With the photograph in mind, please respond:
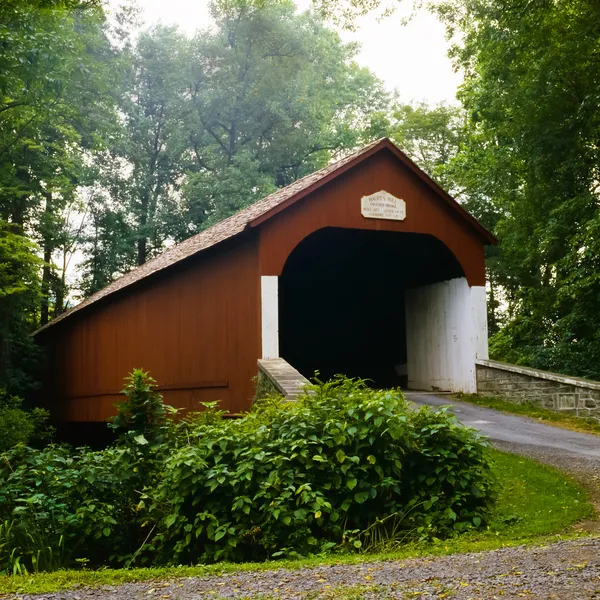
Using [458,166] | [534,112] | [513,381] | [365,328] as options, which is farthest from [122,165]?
[513,381]

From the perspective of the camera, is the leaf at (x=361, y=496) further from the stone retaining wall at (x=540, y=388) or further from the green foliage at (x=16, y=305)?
the green foliage at (x=16, y=305)

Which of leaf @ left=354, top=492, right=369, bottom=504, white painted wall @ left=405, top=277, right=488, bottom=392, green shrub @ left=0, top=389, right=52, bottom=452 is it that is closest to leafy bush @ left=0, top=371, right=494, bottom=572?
leaf @ left=354, top=492, right=369, bottom=504

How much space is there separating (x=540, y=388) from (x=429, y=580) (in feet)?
25.9

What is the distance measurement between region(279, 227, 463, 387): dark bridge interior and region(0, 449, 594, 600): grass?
27.9ft

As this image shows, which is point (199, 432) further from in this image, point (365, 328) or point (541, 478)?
point (365, 328)

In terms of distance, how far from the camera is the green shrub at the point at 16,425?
11.9 m

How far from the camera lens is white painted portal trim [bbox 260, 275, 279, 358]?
428 inches

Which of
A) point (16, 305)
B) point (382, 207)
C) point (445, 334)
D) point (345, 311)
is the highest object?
point (382, 207)

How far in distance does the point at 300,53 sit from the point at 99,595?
3067cm

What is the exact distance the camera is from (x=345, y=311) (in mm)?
17188

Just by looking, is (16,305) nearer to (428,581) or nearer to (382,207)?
(382,207)

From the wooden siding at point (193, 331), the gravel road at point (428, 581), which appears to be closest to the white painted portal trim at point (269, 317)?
the wooden siding at point (193, 331)

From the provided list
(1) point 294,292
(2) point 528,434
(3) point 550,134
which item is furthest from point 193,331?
(3) point 550,134

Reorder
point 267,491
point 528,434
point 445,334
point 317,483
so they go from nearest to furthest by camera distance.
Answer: point 267,491 < point 317,483 < point 528,434 < point 445,334
